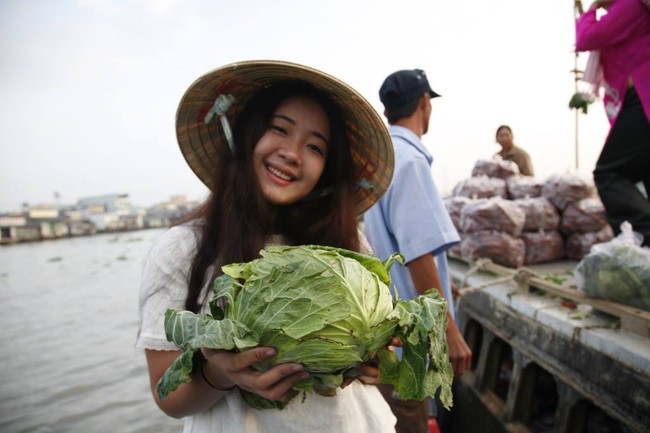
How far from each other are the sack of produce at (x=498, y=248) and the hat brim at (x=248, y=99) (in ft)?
8.71

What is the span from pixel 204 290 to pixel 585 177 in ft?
15.6

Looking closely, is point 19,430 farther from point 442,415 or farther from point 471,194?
point 471,194

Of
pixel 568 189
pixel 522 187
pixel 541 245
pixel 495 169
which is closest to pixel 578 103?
pixel 568 189

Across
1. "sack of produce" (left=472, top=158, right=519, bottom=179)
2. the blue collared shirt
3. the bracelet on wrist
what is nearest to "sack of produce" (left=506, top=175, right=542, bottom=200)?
"sack of produce" (left=472, top=158, right=519, bottom=179)

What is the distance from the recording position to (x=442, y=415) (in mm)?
4348

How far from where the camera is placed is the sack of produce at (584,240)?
4547 mm

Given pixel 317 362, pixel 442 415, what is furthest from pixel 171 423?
pixel 317 362

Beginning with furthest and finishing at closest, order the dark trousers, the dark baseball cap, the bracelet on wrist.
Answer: the dark trousers → the dark baseball cap → the bracelet on wrist

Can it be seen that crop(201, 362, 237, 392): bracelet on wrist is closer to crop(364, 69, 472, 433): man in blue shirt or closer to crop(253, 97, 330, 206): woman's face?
crop(253, 97, 330, 206): woman's face

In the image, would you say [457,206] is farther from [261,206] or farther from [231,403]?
[231,403]

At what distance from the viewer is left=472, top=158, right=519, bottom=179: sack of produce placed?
211 inches

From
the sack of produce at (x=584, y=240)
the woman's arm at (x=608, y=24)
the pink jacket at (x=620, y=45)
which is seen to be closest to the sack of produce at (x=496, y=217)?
the sack of produce at (x=584, y=240)

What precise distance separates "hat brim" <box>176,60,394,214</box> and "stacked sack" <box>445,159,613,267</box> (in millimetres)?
2669

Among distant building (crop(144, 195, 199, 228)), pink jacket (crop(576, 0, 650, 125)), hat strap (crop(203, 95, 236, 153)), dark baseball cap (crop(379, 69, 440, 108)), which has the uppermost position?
pink jacket (crop(576, 0, 650, 125))
